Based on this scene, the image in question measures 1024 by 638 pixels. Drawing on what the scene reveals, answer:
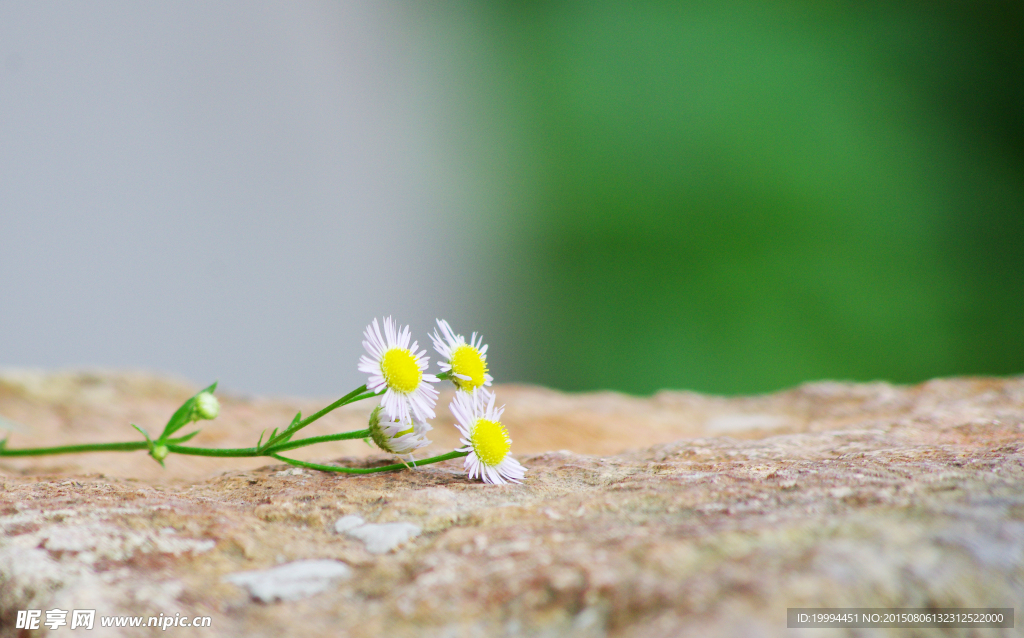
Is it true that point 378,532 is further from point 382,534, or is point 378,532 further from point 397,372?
point 397,372

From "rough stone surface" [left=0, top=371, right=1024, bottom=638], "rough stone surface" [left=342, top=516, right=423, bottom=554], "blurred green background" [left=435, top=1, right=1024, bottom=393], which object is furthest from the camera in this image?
"blurred green background" [left=435, top=1, right=1024, bottom=393]

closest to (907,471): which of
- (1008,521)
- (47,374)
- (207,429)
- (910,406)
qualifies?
(1008,521)

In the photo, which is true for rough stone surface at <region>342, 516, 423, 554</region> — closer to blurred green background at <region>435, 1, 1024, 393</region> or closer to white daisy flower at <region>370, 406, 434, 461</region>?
white daisy flower at <region>370, 406, 434, 461</region>

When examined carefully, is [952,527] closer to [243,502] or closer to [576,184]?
[243,502]

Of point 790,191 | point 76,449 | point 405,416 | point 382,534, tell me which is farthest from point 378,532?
point 790,191

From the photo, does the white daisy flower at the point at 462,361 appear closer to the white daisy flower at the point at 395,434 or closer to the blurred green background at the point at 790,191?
the white daisy flower at the point at 395,434

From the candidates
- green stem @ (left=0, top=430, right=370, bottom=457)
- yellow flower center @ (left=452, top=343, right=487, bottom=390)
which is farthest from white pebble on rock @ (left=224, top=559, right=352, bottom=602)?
yellow flower center @ (left=452, top=343, right=487, bottom=390)
